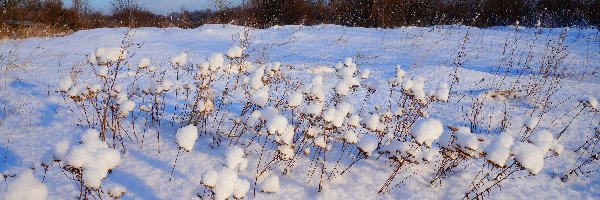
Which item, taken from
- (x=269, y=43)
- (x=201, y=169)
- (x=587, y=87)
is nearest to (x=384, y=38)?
(x=269, y=43)

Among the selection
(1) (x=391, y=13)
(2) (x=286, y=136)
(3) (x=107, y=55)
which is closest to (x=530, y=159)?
(2) (x=286, y=136)

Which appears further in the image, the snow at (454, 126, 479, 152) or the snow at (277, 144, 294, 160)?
the snow at (277, 144, 294, 160)

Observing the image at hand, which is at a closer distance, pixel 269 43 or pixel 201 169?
pixel 201 169

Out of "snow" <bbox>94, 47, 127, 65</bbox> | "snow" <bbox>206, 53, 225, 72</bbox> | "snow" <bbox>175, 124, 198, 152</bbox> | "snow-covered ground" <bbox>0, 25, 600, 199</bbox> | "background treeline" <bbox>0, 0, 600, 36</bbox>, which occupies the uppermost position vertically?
"background treeline" <bbox>0, 0, 600, 36</bbox>

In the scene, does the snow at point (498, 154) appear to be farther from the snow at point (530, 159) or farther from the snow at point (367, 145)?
the snow at point (367, 145)

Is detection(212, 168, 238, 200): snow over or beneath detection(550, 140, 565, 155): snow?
over

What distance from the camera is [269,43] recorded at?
8180mm

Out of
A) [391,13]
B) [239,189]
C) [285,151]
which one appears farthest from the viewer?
[391,13]

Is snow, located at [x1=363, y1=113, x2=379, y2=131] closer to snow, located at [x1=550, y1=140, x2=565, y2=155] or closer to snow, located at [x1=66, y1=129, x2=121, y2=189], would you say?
snow, located at [x1=550, y1=140, x2=565, y2=155]

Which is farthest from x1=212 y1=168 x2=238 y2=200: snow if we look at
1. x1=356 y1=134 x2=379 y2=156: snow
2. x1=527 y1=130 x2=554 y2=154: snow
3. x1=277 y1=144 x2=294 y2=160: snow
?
x1=527 y1=130 x2=554 y2=154: snow

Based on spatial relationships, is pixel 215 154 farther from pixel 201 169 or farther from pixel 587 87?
pixel 587 87

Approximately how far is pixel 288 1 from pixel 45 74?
12.7 meters

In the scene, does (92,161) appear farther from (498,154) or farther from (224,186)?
(498,154)

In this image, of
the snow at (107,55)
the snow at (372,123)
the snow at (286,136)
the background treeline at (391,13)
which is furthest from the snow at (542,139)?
the background treeline at (391,13)
